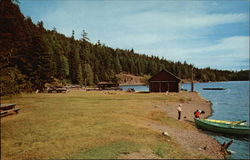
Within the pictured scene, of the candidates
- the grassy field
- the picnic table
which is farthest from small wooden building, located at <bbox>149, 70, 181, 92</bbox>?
the picnic table

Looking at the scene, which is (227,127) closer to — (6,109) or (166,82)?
(6,109)

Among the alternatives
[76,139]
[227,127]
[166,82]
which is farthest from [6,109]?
[166,82]

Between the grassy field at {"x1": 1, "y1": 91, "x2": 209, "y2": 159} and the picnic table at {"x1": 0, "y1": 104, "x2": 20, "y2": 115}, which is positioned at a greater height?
the picnic table at {"x1": 0, "y1": 104, "x2": 20, "y2": 115}

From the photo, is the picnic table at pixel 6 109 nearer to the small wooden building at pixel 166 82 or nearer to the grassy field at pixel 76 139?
the grassy field at pixel 76 139

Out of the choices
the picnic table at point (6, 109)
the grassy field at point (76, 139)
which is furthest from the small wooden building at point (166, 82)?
the picnic table at point (6, 109)

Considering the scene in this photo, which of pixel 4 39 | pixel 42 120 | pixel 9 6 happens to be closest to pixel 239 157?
pixel 42 120

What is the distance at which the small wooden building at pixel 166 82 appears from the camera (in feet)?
207

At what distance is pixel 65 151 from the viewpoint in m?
11.9

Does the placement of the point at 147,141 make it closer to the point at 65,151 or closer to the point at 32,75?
the point at 65,151

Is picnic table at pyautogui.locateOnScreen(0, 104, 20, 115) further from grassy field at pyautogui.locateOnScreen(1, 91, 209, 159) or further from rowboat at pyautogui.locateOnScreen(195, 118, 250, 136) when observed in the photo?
rowboat at pyautogui.locateOnScreen(195, 118, 250, 136)

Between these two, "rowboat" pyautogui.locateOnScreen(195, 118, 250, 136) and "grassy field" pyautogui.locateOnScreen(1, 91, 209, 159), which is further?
"rowboat" pyautogui.locateOnScreen(195, 118, 250, 136)

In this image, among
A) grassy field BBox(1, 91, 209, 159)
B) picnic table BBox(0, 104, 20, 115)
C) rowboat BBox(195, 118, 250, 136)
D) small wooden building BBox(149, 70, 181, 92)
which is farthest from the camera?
small wooden building BBox(149, 70, 181, 92)

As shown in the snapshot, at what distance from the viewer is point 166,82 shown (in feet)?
208

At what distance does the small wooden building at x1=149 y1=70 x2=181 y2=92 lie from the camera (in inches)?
2482
